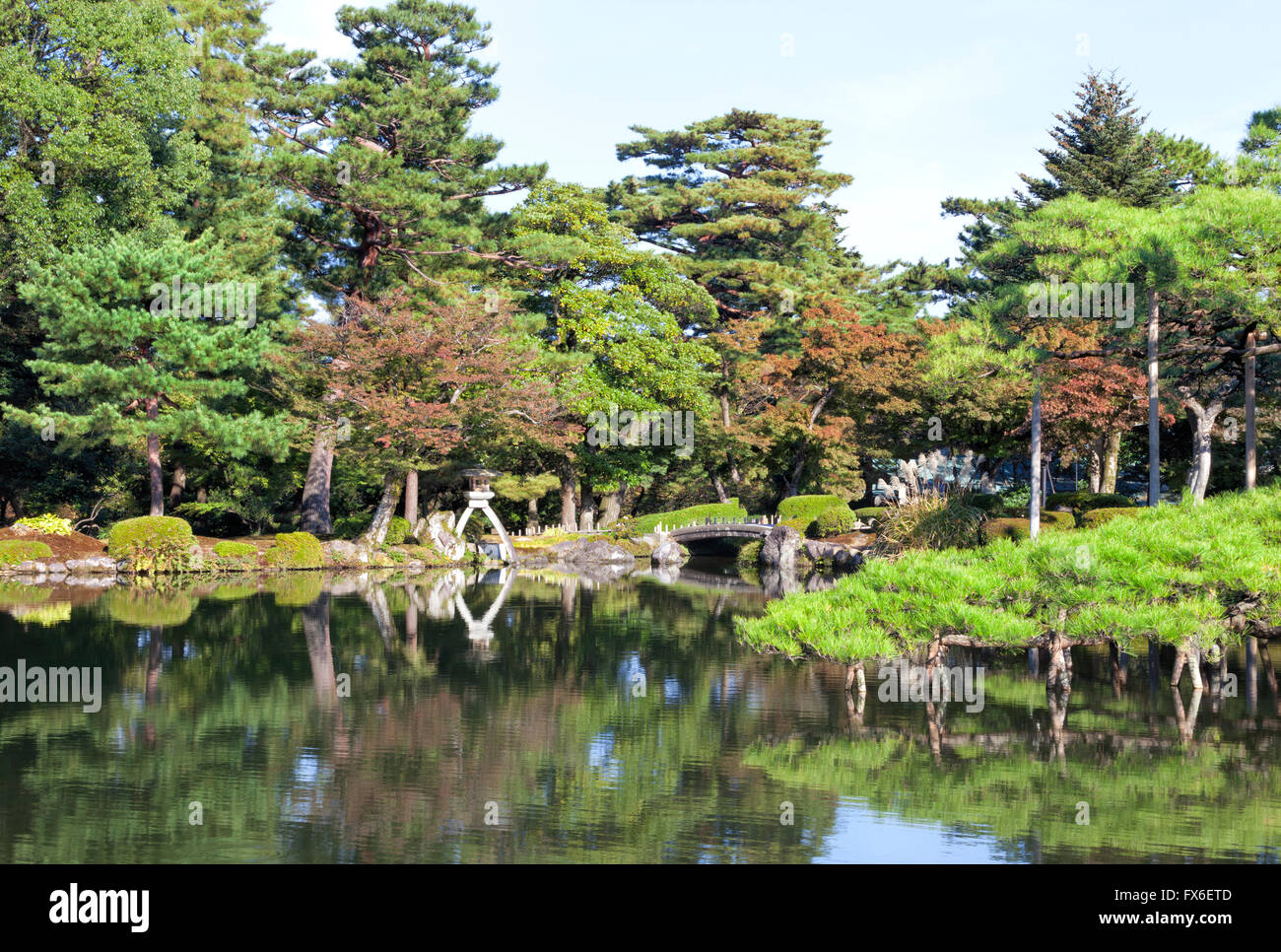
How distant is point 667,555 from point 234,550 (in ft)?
45.1

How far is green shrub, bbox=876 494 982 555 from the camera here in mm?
23422

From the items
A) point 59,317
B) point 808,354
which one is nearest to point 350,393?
point 59,317

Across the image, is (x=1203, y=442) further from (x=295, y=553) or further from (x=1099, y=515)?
(x=295, y=553)

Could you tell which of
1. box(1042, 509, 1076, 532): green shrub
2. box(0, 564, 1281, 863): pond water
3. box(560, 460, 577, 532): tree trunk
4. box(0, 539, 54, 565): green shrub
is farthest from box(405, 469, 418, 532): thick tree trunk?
box(1042, 509, 1076, 532): green shrub

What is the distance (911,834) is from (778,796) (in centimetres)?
116

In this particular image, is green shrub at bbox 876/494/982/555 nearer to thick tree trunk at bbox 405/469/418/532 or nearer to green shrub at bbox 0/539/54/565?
thick tree trunk at bbox 405/469/418/532

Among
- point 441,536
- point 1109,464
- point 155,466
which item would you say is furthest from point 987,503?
point 155,466

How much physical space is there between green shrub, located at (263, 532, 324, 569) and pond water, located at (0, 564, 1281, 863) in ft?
41.2

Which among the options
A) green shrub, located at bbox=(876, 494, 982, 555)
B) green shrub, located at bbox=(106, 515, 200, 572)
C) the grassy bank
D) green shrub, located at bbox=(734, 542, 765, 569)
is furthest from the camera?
green shrub, located at bbox=(734, 542, 765, 569)

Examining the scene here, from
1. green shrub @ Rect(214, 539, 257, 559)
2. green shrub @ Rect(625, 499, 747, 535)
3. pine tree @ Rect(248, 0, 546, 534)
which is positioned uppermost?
pine tree @ Rect(248, 0, 546, 534)

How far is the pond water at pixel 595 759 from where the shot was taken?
7.56m

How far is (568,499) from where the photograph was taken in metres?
39.4

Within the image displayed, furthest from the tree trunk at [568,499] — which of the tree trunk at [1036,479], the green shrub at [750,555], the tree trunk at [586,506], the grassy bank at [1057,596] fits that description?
the grassy bank at [1057,596]

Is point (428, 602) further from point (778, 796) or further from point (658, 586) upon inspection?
point (778, 796)
